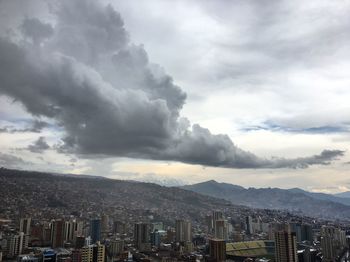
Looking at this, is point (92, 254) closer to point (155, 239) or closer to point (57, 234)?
point (57, 234)

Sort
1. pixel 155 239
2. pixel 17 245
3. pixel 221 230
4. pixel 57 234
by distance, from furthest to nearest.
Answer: pixel 221 230, pixel 155 239, pixel 57 234, pixel 17 245

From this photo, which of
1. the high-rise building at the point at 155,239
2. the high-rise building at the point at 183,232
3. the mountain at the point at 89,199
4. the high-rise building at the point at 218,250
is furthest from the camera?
the mountain at the point at 89,199

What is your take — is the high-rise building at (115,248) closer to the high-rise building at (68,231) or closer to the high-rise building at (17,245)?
the high-rise building at (68,231)

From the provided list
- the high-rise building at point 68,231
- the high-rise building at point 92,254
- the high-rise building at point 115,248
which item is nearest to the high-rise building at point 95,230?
the high-rise building at point 68,231

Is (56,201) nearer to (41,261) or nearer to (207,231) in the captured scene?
(207,231)

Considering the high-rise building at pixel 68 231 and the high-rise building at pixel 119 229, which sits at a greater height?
the high-rise building at pixel 68 231

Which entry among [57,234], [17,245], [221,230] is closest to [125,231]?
[221,230]
